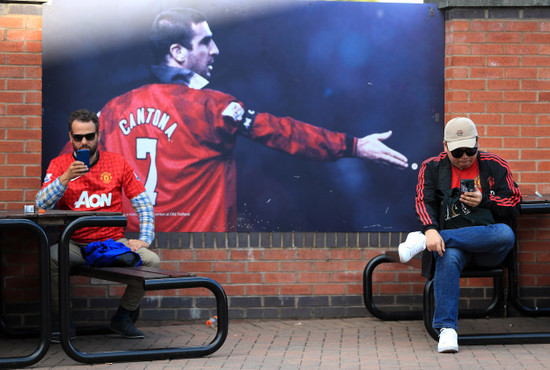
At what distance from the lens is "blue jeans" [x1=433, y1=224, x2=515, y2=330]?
6047 millimetres

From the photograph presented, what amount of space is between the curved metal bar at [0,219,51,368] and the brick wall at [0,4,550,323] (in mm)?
1603

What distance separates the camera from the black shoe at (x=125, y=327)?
6621 mm

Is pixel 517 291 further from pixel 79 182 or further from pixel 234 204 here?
pixel 79 182

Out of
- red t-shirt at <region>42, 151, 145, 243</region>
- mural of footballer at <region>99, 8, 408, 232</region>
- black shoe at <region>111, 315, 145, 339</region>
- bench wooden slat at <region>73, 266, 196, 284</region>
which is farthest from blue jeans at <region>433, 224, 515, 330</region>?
red t-shirt at <region>42, 151, 145, 243</region>

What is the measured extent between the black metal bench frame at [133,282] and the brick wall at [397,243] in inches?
56.9

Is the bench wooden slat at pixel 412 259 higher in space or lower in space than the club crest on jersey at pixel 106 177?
lower

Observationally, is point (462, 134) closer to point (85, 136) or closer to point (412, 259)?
point (412, 259)

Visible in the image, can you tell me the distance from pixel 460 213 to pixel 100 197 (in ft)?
8.40

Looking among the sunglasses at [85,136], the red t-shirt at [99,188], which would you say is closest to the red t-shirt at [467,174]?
the red t-shirt at [99,188]

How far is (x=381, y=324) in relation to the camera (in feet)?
23.8

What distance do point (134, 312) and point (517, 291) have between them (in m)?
3.05

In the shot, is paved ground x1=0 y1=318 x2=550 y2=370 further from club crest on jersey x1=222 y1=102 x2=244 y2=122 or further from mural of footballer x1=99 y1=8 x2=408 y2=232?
club crest on jersey x1=222 y1=102 x2=244 y2=122

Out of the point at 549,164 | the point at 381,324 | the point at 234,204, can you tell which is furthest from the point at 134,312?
the point at 549,164

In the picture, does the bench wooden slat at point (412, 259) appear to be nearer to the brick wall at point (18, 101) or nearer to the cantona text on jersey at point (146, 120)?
→ the cantona text on jersey at point (146, 120)
